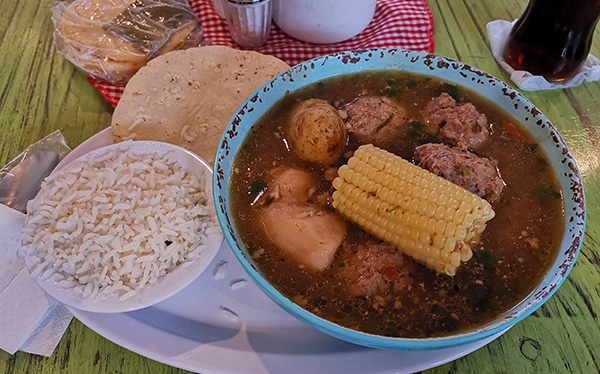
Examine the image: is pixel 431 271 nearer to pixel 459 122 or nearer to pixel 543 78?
pixel 459 122

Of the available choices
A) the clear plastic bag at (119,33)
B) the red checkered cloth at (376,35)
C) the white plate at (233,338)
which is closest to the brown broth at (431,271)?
the white plate at (233,338)

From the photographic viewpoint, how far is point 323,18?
8.21ft

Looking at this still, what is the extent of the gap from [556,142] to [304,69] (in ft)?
3.42

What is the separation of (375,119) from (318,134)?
30cm

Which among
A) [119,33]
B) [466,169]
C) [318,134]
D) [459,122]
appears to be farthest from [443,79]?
[119,33]

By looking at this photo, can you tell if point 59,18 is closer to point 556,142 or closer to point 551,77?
point 556,142

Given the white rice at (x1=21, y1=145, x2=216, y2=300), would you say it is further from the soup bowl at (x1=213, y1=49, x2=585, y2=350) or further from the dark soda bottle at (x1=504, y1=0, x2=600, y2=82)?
the dark soda bottle at (x1=504, y1=0, x2=600, y2=82)

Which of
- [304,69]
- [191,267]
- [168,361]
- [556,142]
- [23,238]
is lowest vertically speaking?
[168,361]

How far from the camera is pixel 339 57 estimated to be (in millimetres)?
1925

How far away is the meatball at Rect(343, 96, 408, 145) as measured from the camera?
1812mm

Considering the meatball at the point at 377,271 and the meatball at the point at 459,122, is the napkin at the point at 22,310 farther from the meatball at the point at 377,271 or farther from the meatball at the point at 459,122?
the meatball at the point at 459,122

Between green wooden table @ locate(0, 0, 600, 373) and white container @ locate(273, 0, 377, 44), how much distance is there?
56cm

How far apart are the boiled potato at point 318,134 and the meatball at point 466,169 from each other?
337mm

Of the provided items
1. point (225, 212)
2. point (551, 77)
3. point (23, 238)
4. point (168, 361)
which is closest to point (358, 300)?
point (225, 212)
